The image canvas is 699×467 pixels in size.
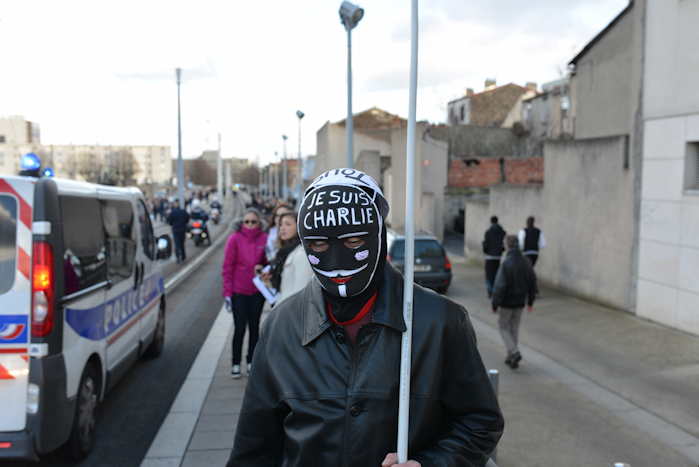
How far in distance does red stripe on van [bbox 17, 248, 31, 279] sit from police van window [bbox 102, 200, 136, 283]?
4.85 feet

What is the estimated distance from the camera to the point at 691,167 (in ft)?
32.9

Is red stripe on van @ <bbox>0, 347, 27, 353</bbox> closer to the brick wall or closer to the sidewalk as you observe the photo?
the sidewalk

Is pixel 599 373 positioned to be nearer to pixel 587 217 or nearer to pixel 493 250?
pixel 587 217

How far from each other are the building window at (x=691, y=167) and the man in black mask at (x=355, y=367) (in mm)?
9296

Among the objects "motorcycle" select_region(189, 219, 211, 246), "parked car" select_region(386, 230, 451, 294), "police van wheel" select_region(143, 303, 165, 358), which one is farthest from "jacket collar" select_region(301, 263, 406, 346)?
"motorcycle" select_region(189, 219, 211, 246)

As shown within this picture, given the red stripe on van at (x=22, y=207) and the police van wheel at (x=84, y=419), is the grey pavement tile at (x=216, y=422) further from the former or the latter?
the red stripe on van at (x=22, y=207)

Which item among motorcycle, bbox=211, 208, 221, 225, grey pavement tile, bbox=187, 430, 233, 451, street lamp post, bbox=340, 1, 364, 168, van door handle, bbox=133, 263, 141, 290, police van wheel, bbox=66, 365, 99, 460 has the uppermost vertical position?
street lamp post, bbox=340, 1, 364, 168

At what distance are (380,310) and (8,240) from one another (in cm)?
360

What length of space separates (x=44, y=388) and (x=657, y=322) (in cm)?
Result: 934

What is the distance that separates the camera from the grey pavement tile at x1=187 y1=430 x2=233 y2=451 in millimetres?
5682

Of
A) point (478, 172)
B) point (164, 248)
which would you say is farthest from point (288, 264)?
point (478, 172)

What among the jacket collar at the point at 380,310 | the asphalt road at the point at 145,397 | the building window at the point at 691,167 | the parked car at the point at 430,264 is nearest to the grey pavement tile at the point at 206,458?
the asphalt road at the point at 145,397

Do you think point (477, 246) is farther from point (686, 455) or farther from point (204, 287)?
point (686, 455)

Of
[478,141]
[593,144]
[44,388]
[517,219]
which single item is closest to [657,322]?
[593,144]
